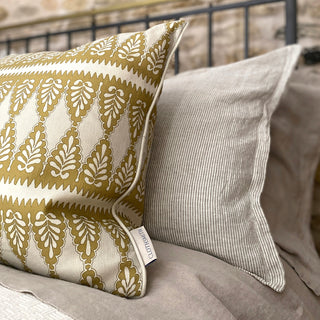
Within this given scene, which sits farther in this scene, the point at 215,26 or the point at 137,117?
the point at 215,26

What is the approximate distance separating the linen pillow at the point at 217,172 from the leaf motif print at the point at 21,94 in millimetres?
273

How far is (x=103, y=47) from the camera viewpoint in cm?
77

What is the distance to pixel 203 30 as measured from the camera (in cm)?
178

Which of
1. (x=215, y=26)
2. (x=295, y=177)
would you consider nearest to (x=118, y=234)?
(x=295, y=177)

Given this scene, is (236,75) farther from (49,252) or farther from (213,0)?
(213,0)

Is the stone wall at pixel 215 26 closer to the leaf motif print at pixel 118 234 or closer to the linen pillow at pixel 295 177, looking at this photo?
the linen pillow at pixel 295 177

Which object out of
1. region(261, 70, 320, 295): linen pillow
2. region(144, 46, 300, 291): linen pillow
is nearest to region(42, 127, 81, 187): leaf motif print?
region(144, 46, 300, 291): linen pillow

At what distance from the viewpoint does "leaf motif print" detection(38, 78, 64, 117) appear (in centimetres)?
71

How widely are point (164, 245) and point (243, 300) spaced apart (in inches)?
7.0

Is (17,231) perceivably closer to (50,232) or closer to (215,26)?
(50,232)

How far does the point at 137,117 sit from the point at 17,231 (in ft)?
0.87

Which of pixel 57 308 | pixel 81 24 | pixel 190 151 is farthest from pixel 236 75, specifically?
pixel 81 24

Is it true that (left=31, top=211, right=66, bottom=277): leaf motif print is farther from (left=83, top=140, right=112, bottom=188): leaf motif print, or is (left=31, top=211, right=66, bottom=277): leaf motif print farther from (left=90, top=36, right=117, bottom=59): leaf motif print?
(left=90, top=36, right=117, bottom=59): leaf motif print

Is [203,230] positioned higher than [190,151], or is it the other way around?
[190,151]
